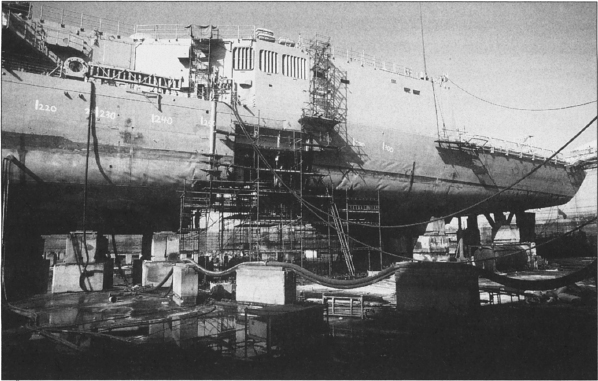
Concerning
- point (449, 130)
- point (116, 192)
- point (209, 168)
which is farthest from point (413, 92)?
point (116, 192)

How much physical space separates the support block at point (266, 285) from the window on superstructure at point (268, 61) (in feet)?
41.1

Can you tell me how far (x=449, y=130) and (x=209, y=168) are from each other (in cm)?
1732

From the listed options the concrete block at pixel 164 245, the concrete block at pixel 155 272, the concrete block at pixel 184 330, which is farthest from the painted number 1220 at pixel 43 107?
the concrete block at pixel 184 330

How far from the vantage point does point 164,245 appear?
52.6ft

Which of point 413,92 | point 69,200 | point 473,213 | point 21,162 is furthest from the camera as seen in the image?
point 473,213

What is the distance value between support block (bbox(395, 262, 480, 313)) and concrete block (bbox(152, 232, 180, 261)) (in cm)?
1093

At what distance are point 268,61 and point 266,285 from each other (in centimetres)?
1368

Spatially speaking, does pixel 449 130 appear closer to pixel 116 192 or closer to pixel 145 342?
pixel 116 192

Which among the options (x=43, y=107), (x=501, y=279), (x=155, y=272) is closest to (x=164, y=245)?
(x=155, y=272)

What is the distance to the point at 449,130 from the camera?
24.8m

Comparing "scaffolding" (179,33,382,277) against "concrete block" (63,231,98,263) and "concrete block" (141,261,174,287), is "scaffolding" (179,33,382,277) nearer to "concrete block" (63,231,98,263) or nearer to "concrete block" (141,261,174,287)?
"concrete block" (141,261,174,287)

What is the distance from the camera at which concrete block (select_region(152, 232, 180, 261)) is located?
16.0 m

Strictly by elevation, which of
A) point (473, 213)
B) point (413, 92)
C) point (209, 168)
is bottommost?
point (473, 213)

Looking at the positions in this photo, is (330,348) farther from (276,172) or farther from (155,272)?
(155,272)
